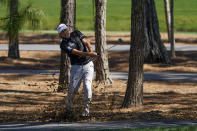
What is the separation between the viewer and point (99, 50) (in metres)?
17.4

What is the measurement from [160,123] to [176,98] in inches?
174

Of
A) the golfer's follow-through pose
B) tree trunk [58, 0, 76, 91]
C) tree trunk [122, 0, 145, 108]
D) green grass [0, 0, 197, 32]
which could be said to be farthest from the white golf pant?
green grass [0, 0, 197, 32]

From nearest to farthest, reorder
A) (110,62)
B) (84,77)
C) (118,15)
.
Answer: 1. (84,77)
2. (110,62)
3. (118,15)

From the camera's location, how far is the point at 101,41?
682 inches

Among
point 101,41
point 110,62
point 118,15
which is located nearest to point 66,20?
point 101,41

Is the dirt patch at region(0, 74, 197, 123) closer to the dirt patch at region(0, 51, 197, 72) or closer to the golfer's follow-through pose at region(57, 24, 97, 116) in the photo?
the golfer's follow-through pose at region(57, 24, 97, 116)

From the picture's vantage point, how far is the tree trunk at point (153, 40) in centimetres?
2244

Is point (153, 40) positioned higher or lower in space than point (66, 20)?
lower

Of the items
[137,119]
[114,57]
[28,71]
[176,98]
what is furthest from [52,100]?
[114,57]

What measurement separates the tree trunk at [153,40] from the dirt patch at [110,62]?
0.45 metres

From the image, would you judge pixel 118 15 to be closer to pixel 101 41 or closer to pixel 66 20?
pixel 101 41

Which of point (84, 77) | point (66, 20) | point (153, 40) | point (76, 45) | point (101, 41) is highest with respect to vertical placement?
point (66, 20)

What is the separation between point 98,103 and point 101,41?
3.64 m

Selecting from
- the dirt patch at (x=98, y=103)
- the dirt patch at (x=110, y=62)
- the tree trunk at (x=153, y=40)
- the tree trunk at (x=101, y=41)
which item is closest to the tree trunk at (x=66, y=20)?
the dirt patch at (x=98, y=103)
